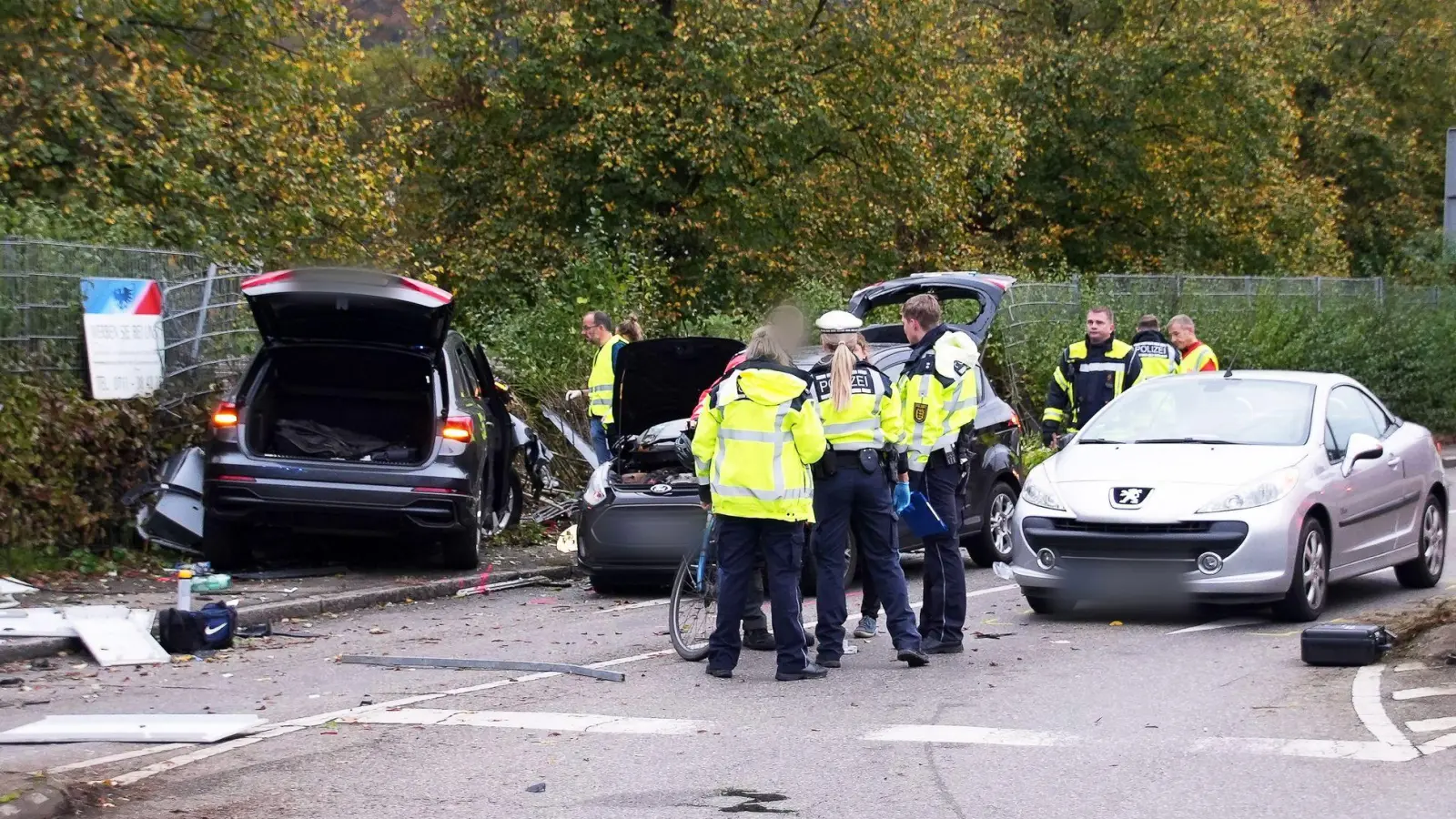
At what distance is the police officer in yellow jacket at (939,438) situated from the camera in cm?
A: 923

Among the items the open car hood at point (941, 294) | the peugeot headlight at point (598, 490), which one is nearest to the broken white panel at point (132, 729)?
the peugeot headlight at point (598, 490)

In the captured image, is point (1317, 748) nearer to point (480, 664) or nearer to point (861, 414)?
point (861, 414)

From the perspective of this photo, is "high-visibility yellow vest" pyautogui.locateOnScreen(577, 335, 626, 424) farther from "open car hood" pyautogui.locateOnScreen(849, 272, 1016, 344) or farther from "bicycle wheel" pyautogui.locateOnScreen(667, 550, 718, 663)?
"bicycle wheel" pyautogui.locateOnScreen(667, 550, 718, 663)

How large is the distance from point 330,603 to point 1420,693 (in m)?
6.68

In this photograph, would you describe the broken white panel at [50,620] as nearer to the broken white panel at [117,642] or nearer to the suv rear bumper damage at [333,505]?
the broken white panel at [117,642]

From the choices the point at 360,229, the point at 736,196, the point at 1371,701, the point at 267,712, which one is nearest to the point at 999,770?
the point at 1371,701

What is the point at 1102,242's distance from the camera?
37.8m

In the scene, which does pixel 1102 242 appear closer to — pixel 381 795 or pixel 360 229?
pixel 360 229

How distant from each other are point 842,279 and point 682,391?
48.1 feet

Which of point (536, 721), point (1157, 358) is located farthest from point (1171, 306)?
point (536, 721)

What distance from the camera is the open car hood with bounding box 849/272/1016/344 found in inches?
541

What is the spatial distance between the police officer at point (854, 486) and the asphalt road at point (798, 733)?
274mm

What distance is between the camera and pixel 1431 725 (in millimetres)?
7141

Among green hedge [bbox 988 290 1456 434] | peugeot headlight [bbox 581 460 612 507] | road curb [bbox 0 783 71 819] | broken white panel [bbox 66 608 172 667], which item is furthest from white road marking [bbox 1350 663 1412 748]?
green hedge [bbox 988 290 1456 434]
